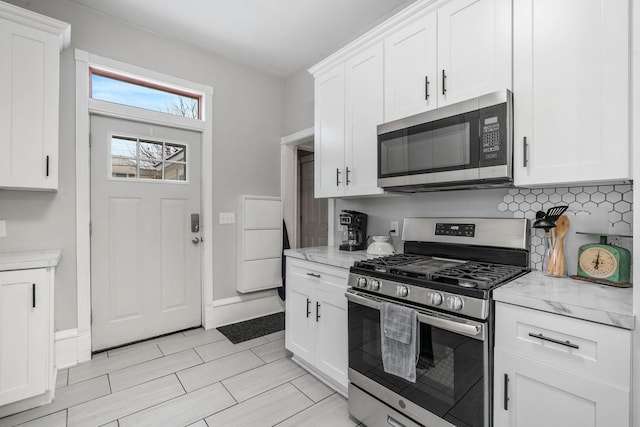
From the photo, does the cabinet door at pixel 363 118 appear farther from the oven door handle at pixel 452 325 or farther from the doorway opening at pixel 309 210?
the doorway opening at pixel 309 210

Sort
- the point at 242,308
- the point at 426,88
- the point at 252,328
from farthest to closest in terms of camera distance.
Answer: the point at 242,308 < the point at 252,328 < the point at 426,88

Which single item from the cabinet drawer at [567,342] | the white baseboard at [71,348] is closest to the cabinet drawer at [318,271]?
the cabinet drawer at [567,342]

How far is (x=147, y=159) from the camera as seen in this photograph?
2.86 metres

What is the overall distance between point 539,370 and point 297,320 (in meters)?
1.60

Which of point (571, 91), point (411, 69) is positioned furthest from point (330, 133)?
point (571, 91)

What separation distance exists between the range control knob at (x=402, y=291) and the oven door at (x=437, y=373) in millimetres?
58

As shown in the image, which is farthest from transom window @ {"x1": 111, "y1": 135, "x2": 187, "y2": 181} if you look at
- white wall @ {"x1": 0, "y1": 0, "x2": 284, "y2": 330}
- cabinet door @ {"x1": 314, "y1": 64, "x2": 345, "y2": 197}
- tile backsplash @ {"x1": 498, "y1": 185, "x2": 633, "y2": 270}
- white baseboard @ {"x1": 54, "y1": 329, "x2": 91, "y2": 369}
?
tile backsplash @ {"x1": 498, "y1": 185, "x2": 633, "y2": 270}

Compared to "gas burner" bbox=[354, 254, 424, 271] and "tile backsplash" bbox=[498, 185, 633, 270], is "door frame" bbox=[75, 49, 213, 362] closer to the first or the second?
"gas burner" bbox=[354, 254, 424, 271]

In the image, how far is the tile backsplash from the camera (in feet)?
4.70

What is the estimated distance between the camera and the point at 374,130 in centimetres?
216

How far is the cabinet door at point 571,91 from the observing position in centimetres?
121

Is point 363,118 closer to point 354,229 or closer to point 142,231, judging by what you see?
point 354,229

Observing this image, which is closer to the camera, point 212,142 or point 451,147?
point 451,147

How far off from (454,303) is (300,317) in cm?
132
